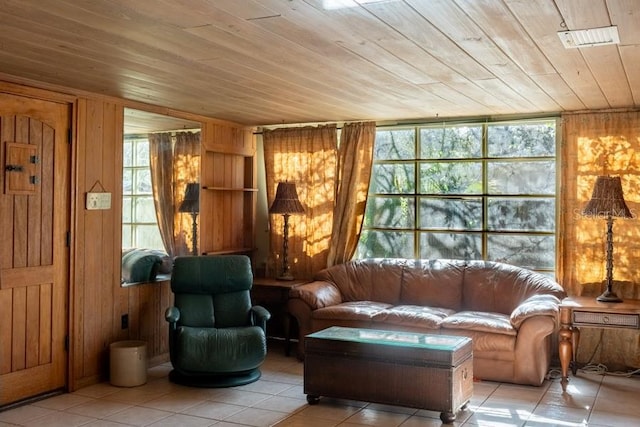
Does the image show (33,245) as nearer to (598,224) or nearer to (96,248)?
(96,248)

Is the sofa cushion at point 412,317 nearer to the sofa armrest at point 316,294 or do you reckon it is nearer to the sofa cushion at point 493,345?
the sofa cushion at point 493,345

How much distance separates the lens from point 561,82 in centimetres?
433

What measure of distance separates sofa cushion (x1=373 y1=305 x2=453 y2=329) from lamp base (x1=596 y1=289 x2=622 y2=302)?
121cm

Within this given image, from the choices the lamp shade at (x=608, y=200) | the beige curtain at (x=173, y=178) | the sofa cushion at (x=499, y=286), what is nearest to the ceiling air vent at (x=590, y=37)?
the lamp shade at (x=608, y=200)

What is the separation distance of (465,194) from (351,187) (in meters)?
1.08

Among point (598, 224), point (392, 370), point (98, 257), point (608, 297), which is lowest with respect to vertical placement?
point (392, 370)

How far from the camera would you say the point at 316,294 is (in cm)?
575

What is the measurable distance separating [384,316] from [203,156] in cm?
227

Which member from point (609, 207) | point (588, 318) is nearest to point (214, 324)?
point (588, 318)

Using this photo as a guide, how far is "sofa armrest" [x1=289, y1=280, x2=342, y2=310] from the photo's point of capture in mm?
5695

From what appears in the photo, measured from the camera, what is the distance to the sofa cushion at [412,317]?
5.22m

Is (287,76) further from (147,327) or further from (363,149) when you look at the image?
(147,327)

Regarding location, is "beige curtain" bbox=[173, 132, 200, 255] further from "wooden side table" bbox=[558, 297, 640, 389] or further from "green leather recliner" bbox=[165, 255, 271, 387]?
"wooden side table" bbox=[558, 297, 640, 389]

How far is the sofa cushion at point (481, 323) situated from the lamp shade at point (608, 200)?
3.65ft
